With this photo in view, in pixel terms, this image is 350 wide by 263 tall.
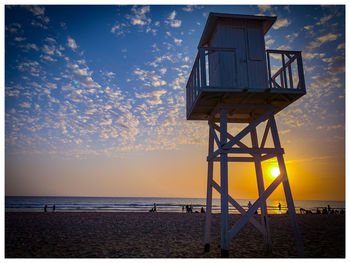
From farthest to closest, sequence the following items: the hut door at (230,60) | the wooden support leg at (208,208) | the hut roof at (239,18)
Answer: the wooden support leg at (208,208) < the hut roof at (239,18) < the hut door at (230,60)

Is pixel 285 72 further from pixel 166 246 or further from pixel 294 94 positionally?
pixel 166 246

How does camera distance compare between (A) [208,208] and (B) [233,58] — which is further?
(A) [208,208]

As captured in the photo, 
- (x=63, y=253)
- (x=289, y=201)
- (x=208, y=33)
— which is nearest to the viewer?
(x=289, y=201)

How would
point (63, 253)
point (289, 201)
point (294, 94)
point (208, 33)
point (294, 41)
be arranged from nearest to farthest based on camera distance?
point (289, 201), point (294, 94), point (63, 253), point (208, 33), point (294, 41)

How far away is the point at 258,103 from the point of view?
8820 millimetres

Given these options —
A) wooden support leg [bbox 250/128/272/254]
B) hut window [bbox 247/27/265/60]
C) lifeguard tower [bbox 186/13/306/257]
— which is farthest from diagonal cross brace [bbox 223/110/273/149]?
hut window [bbox 247/27/265/60]

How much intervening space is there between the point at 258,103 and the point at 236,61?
1679mm

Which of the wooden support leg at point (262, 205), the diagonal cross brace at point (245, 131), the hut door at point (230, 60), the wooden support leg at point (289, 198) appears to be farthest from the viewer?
the wooden support leg at point (262, 205)

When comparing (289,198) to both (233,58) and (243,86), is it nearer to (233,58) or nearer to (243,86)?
(243,86)

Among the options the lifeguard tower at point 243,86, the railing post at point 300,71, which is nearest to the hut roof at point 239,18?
the lifeguard tower at point 243,86

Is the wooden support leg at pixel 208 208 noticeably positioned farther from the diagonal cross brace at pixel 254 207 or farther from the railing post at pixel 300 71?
the railing post at pixel 300 71

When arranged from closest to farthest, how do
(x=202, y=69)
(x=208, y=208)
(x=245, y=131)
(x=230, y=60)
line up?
(x=202, y=69), (x=245, y=131), (x=230, y=60), (x=208, y=208)

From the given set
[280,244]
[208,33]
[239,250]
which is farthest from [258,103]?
[280,244]

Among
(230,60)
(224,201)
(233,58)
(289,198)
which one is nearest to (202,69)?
(230,60)
